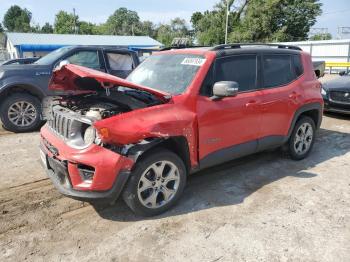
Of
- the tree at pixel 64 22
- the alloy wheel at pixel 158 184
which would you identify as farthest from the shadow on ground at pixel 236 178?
the tree at pixel 64 22

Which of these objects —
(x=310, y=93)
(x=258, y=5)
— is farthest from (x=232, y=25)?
(x=310, y=93)

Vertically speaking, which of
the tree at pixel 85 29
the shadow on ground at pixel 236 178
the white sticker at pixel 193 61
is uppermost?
the tree at pixel 85 29

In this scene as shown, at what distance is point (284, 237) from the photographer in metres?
3.26

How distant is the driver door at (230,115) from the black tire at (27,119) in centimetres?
481

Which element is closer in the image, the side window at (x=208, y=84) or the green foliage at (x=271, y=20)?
the side window at (x=208, y=84)

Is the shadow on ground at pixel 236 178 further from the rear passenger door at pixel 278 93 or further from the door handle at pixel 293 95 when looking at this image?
the door handle at pixel 293 95

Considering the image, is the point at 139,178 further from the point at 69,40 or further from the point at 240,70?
the point at 69,40

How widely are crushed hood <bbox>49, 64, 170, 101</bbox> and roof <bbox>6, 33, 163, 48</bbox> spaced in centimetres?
3715

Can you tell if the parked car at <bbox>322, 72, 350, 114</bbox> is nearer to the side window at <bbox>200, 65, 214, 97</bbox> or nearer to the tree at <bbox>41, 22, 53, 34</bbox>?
the side window at <bbox>200, 65, 214, 97</bbox>

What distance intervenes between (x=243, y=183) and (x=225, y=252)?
5.22 ft

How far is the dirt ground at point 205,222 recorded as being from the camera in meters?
A: 3.04

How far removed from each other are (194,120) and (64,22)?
8632 cm

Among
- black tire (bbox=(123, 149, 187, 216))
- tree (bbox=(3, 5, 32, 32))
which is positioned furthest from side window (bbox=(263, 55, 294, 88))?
tree (bbox=(3, 5, 32, 32))

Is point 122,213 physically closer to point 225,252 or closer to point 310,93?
point 225,252
